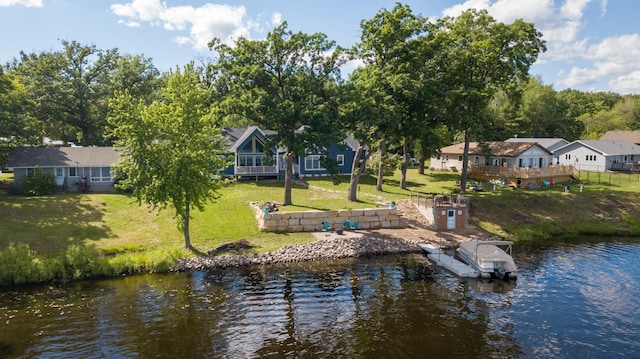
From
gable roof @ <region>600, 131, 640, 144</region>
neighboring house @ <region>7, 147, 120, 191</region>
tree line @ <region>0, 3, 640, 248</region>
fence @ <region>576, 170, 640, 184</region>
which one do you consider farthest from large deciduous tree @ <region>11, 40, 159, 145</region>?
gable roof @ <region>600, 131, 640, 144</region>

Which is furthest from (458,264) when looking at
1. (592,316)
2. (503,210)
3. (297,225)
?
(503,210)

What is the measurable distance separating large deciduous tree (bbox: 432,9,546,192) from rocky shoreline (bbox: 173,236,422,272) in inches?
605

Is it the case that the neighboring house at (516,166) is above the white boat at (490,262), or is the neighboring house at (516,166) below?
above

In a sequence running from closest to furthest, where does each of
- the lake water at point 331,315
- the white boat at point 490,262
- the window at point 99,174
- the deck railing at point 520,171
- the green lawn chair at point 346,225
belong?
the lake water at point 331,315
the white boat at point 490,262
the green lawn chair at point 346,225
the window at point 99,174
the deck railing at point 520,171

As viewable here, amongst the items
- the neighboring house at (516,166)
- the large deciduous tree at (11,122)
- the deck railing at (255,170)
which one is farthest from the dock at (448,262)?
the large deciduous tree at (11,122)

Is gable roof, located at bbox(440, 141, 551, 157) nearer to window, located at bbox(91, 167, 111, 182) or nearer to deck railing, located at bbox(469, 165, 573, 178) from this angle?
deck railing, located at bbox(469, 165, 573, 178)

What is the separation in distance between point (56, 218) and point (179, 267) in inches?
479

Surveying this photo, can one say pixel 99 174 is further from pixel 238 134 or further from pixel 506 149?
pixel 506 149

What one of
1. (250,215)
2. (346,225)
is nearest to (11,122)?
(250,215)

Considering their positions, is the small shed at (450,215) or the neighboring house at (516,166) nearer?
the small shed at (450,215)

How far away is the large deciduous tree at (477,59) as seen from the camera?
3966 centimetres

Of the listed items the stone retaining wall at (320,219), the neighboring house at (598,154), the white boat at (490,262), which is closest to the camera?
the white boat at (490,262)

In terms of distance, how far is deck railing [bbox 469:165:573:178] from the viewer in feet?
155

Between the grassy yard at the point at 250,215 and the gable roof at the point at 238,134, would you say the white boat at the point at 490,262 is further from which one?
the gable roof at the point at 238,134
